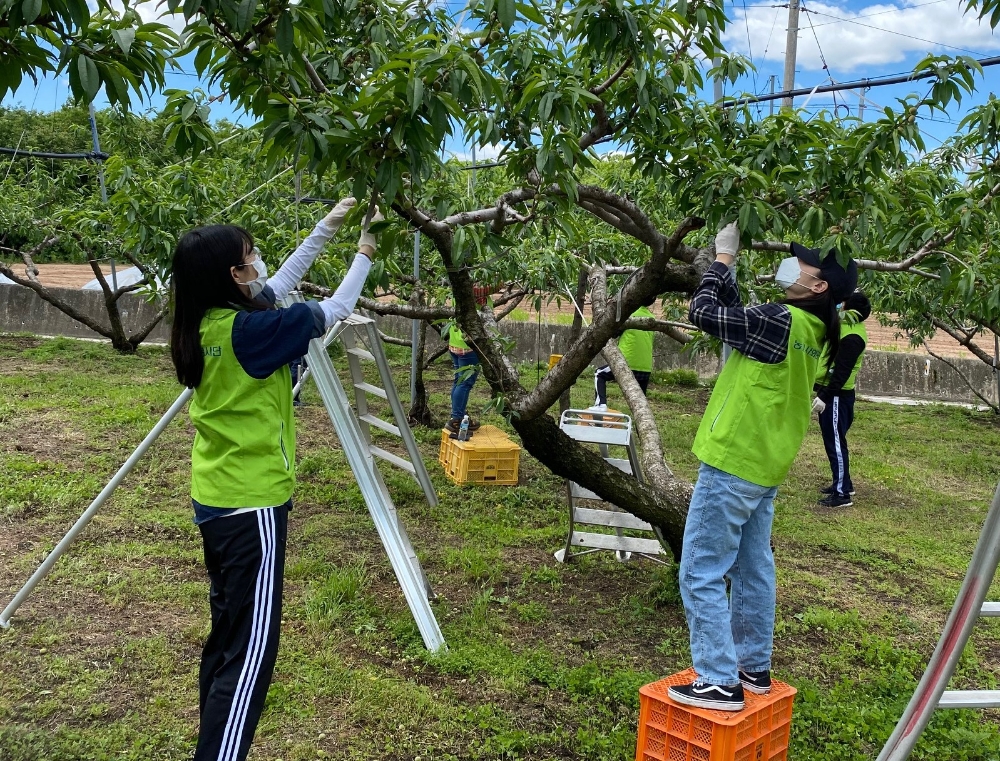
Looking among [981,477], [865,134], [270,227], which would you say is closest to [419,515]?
[270,227]

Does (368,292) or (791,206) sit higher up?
(791,206)

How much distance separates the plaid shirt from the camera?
2.74 meters

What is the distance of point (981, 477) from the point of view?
8281mm

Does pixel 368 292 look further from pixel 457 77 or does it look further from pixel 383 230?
pixel 457 77

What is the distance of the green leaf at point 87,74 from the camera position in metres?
2.01

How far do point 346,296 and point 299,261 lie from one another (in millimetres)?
446

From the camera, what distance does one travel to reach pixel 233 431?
253cm

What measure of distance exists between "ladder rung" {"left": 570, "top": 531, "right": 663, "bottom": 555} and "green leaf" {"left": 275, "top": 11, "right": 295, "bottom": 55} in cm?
325

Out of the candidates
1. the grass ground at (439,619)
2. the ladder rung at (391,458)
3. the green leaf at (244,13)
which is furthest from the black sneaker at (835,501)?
the green leaf at (244,13)

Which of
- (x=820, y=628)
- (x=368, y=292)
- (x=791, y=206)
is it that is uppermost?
(x=791, y=206)

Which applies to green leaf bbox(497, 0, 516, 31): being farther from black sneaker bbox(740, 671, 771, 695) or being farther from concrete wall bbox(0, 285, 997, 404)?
concrete wall bbox(0, 285, 997, 404)

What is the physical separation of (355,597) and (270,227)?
236 cm

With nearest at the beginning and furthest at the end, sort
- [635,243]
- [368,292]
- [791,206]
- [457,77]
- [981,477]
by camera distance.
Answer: [457,77], [791,206], [368,292], [635,243], [981,477]

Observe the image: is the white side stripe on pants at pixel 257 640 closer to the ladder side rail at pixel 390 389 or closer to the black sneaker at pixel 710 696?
the black sneaker at pixel 710 696
